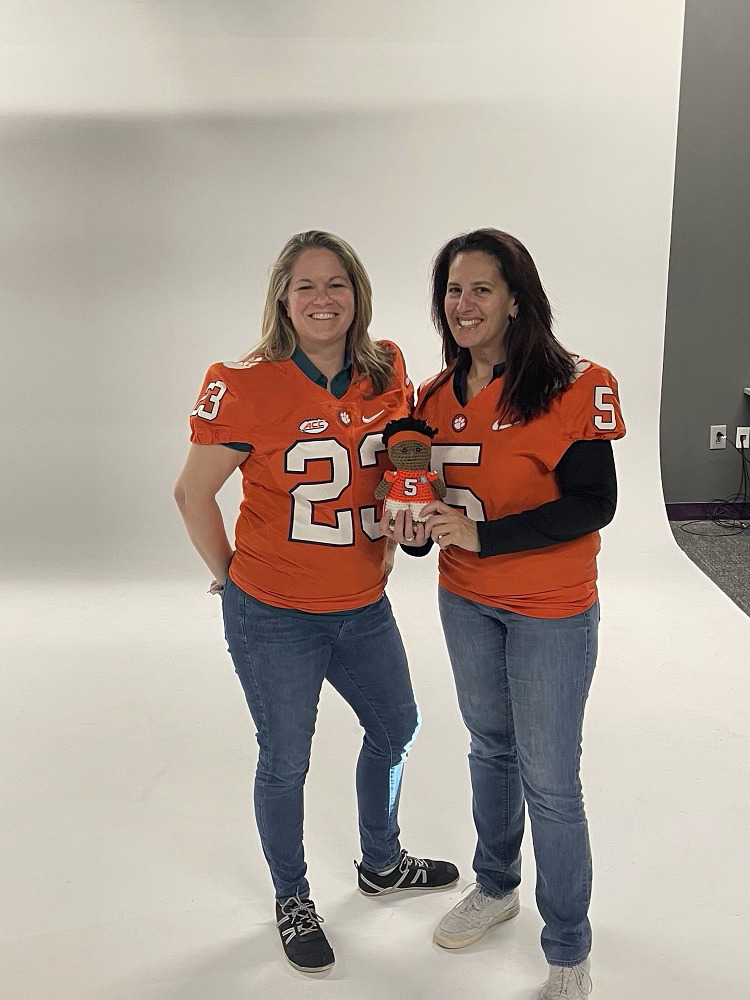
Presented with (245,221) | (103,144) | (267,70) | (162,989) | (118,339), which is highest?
(267,70)

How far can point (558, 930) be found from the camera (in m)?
1.66

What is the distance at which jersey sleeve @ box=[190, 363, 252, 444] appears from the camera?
1656mm

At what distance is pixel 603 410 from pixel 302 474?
507 mm

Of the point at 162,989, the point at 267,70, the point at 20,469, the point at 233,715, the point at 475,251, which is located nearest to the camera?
the point at 475,251

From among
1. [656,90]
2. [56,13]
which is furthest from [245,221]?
[656,90]

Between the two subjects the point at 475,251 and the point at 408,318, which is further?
the point at 408,318

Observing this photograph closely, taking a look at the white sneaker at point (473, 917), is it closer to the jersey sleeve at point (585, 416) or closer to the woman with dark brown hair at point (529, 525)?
the woman with dark brown hair at point (529, 525)

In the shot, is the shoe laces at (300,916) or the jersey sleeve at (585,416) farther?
the shoe laces at (300,916)

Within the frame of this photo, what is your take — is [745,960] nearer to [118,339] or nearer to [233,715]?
[233,715]

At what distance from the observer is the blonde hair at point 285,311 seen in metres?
1.69

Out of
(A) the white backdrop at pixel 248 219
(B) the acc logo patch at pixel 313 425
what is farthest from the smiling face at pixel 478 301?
(A) the white backdrop at pixel 248 219

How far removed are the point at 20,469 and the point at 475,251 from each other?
3202mm

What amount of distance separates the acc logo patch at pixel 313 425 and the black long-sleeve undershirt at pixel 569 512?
32 centimetres

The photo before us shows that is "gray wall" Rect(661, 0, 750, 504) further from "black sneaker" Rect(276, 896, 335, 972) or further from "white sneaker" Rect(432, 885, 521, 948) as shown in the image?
"black sneaker" Rect(276, 896, 335, 972)
